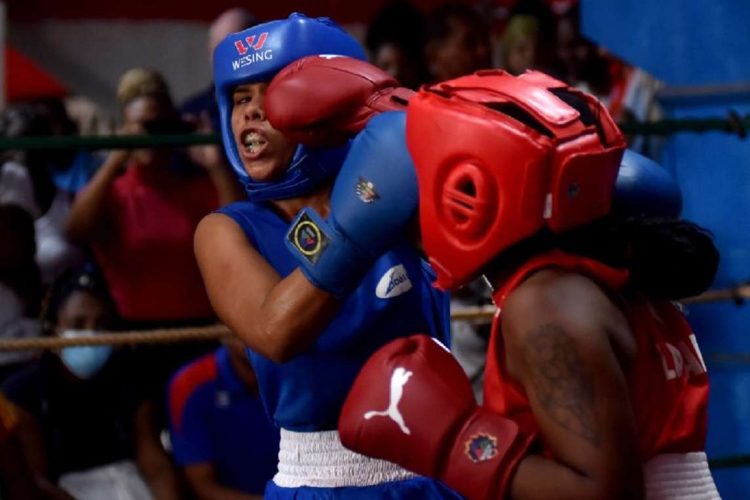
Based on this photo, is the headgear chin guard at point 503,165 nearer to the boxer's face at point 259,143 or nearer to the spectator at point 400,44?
the boxer's face at point 259,143

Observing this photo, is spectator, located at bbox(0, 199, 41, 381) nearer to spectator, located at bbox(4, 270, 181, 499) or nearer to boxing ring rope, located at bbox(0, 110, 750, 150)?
spectator, located at bbox(4, 270, 181, 499)

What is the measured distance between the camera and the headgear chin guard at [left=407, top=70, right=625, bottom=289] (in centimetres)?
152

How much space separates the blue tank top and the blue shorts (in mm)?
102

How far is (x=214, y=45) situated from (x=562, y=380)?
2335 millimetres

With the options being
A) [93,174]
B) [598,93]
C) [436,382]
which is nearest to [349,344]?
[436,382]

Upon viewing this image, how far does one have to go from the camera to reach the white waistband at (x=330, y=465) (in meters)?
2.10

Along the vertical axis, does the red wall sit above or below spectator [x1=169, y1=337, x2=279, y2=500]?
above

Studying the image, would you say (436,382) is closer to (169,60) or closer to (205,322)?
(205,322)

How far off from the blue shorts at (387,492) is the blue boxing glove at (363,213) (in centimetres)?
43

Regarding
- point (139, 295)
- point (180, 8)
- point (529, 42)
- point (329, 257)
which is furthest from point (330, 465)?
point (180, 8)

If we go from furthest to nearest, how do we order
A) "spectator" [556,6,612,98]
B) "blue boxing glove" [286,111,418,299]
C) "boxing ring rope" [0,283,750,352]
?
"spectator" [556,6,612,98], "boxing ring rope" [0,283,750,352], "blue boxing glove" [286,111,418,299]

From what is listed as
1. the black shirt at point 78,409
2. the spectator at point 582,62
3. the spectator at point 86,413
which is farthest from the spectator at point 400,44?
the black shirt at point 78,409

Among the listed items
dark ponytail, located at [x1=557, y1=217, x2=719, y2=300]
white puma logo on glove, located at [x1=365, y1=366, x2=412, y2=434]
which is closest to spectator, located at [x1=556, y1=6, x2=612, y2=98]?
dark ponytail, located at [x1=557, y1=217, x2=719, y2=300]

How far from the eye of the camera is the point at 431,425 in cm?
155
